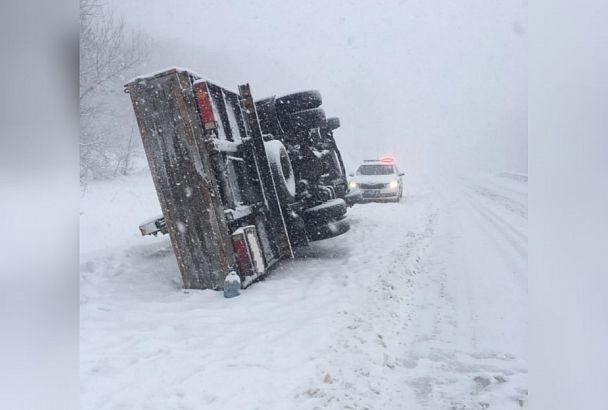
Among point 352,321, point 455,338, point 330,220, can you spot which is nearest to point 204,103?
point 330,220

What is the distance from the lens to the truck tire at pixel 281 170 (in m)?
2.42

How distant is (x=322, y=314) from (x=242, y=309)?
0.39 metres

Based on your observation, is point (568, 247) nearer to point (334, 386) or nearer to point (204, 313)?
point (334, 386)

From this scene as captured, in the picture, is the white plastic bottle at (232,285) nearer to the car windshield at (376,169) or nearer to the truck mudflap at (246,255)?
the truck mudflap at (246,255)

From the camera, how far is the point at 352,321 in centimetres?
196

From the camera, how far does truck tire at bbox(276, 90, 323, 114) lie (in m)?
2.19

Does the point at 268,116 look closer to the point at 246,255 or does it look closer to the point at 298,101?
the point at 298,101

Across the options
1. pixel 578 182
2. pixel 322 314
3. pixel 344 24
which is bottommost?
pixel 322 314

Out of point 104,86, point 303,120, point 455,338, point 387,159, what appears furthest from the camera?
point 104,86

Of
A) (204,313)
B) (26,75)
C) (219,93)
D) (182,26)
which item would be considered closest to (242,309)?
(204,313)

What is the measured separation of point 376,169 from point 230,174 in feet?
2.54

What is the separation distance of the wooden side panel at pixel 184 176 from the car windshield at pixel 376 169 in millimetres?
751

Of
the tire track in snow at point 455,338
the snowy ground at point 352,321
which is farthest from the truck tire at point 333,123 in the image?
the tire track in snow at point 455,338

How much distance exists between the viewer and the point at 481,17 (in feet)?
6.41
